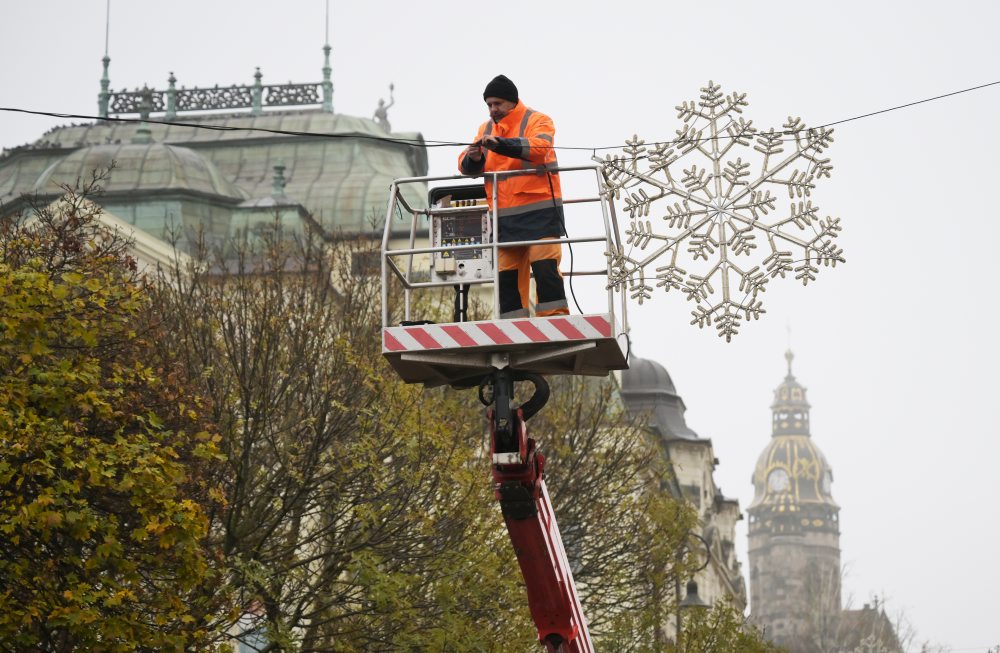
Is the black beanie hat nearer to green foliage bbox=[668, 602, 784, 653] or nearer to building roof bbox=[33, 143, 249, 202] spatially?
green foliage bbox=[668, 602, 784, 653]

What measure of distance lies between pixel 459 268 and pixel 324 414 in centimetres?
1083

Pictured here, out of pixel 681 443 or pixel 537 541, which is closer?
pixel 537 541

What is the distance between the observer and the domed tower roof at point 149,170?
169 ft

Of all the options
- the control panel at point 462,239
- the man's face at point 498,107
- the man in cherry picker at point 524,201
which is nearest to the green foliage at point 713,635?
the man in cherry picker at point 524,201

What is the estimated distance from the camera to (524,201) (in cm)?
1431

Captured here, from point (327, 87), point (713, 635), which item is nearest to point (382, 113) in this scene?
point (327, 87)

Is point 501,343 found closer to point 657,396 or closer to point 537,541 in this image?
point 537,541

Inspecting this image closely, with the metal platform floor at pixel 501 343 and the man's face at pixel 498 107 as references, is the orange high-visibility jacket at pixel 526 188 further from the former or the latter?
the metal platform floor at pixel 501 343

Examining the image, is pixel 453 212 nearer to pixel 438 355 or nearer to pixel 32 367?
pixel 438 355

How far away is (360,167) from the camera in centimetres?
5956

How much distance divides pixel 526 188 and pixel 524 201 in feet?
0.32

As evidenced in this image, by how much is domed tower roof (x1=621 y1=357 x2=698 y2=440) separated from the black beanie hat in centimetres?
5889

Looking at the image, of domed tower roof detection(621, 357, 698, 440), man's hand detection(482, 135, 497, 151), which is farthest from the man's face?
domed tower roof detection(621, 357, 698, 440)

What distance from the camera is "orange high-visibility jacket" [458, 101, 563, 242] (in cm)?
1422
